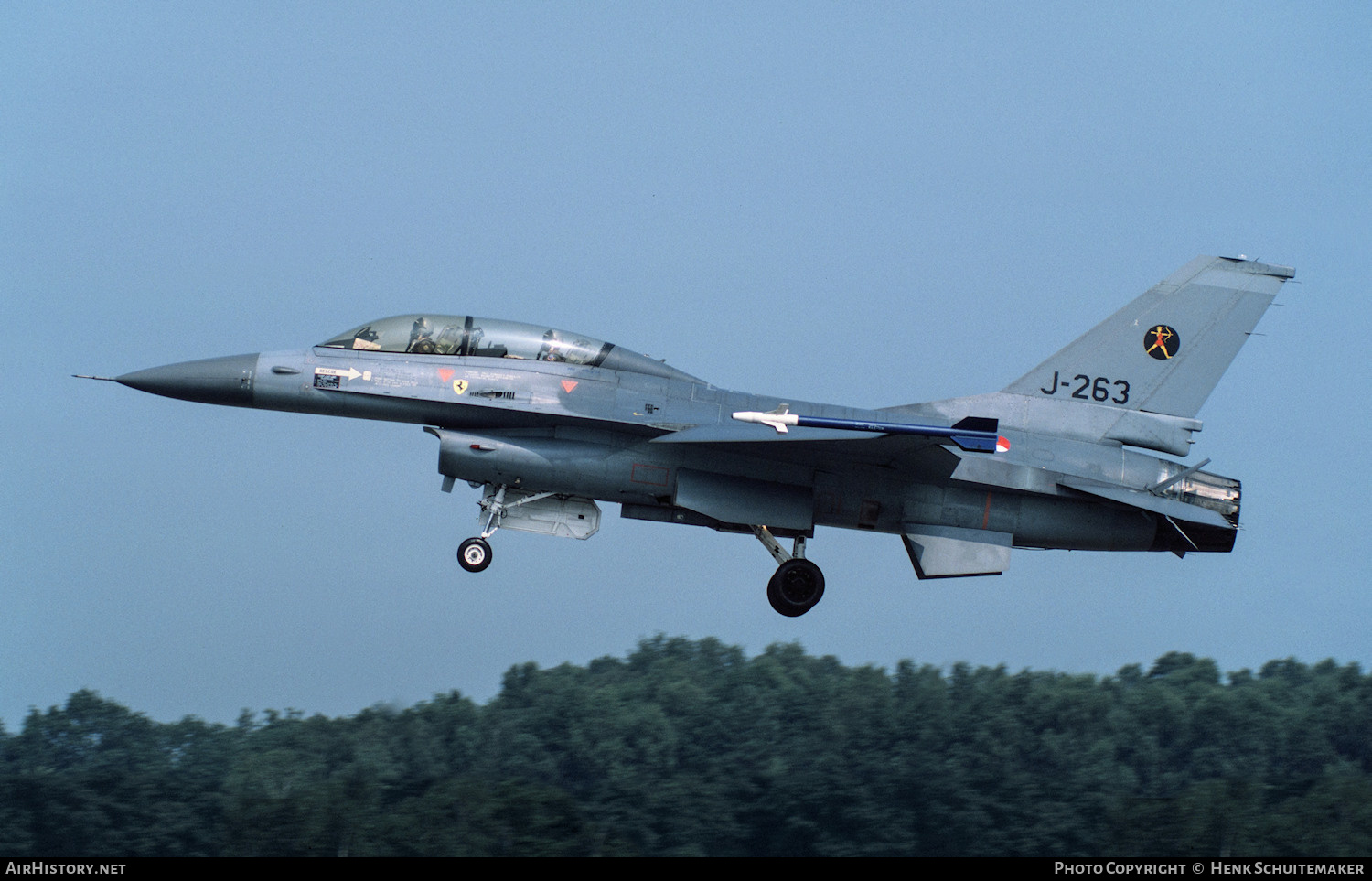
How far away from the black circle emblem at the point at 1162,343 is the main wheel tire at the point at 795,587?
5844mm

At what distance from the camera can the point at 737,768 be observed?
41625mm

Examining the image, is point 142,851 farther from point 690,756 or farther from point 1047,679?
point 1047,679

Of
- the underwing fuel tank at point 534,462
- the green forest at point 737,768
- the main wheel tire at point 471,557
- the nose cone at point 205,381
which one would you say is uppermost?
the nose cone at point 205,381

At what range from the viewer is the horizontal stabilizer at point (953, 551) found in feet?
61.2

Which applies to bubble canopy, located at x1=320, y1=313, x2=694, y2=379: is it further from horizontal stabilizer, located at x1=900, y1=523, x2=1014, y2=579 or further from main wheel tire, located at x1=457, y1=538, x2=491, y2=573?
horizontal stabilizer, located at x1=900, y1=523, x2=1014, y2=579

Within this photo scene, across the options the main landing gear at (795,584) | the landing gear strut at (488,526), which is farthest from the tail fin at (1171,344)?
the landing gear strut at (488,526)

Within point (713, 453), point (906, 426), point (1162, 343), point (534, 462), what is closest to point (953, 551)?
point (906, 426)

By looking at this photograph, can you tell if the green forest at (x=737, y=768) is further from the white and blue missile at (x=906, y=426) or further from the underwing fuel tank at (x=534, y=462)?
the white and blue missile at (x=906, y=426)

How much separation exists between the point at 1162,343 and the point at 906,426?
19.3 ft

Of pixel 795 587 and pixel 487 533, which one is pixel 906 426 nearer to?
pixel 795 587

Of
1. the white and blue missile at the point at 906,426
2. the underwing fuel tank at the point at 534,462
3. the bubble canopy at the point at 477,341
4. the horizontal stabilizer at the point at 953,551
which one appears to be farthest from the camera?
the horizontal stabilizer at the point at 953,551

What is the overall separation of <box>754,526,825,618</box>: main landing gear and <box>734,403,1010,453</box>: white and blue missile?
239 cm

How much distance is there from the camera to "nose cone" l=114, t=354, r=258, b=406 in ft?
58.8
